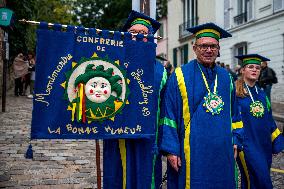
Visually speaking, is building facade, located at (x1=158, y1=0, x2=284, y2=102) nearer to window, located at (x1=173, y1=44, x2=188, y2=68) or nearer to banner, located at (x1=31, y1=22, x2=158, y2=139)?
window, located at (x1=173, y1=44, x2=188, y2=68)

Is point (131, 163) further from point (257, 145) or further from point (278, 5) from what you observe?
point (278, 5)

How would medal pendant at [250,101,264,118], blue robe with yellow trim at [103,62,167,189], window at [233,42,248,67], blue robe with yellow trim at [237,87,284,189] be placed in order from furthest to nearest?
window at [233,42,248,67]
medal pendant at [250,101,264,118]
blue robe with yellow trim at [237,87,284,189]
blue robe with yellow trim at [103,62,167,189]

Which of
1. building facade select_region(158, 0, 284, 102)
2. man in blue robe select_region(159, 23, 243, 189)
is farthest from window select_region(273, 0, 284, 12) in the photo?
man in blue robe select_region(159, 23, 243, 189)

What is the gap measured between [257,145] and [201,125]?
1.37 meters

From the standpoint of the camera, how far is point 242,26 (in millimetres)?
20078

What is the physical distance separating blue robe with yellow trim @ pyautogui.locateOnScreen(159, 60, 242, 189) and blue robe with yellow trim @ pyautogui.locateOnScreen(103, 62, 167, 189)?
0.16 m

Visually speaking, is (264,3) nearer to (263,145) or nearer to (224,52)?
(224,52)

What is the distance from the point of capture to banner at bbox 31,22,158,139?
2.93 m

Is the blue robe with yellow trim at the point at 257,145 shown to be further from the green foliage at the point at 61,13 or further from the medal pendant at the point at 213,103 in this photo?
the green foliage at the point at 61,13

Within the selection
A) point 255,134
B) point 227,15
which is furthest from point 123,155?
point 227,15

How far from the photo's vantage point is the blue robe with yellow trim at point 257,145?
4234 millimetres

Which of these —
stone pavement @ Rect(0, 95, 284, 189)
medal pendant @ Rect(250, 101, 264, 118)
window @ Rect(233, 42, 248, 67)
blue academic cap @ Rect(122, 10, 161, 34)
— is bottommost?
stone pavement @ Rect(0, 95, 284, 189)

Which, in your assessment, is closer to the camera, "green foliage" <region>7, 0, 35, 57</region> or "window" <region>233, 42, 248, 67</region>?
"green foliage" <region>7, 0, 35, 57</region>

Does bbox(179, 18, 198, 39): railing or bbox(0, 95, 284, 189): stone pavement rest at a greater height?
bbox(179, 18, 198, 39): railing
